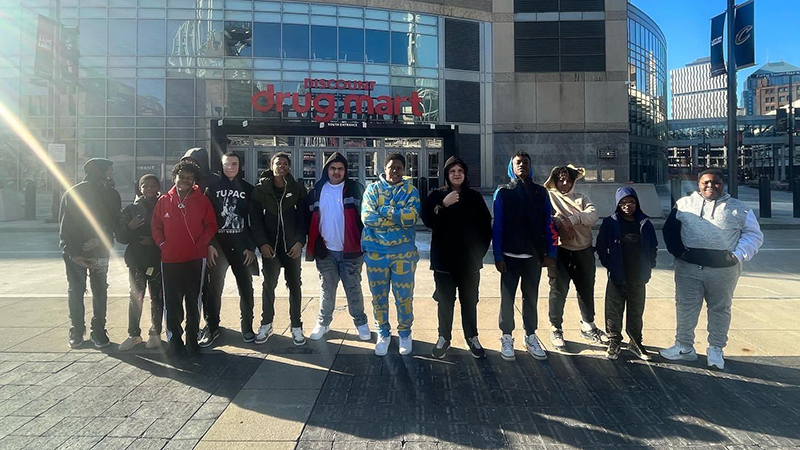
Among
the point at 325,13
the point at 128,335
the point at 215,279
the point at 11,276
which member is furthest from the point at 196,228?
the point at 325,13

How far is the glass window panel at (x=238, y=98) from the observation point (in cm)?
2375

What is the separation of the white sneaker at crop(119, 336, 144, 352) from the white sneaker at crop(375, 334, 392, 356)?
2.48 meters

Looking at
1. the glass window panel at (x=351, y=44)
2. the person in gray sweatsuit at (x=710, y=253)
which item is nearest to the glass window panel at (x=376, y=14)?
the glass window panel at (x=351, y=44)

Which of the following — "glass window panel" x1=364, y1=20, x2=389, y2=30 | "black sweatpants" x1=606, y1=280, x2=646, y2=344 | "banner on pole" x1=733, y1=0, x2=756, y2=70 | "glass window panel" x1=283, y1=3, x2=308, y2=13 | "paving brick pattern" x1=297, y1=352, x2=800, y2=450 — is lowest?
"paving brick pattern" x1=297, y1=352, x2=800, y2=450

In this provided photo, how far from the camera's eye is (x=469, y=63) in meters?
26.4

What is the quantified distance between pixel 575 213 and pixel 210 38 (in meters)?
24.2

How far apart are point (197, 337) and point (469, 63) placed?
24926 mm

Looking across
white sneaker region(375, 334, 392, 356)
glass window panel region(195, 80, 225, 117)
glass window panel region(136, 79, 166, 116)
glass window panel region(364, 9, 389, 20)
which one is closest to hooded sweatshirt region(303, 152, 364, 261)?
white sneaker region(375, 334, 392, 356)

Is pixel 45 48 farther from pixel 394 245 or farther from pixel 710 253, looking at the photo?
pixel 710 253

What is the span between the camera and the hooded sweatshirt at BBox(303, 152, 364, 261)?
15.4 feet

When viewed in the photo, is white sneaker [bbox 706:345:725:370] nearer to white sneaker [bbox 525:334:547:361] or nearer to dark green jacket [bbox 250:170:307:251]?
white sneaker [bbox 525:334:547:361]

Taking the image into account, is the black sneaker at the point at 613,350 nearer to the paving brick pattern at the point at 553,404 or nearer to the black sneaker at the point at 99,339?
the paving brick pattern at the point at 553,404

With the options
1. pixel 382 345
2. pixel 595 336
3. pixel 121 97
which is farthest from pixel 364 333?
pixel 121 97

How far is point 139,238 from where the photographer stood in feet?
15.2
